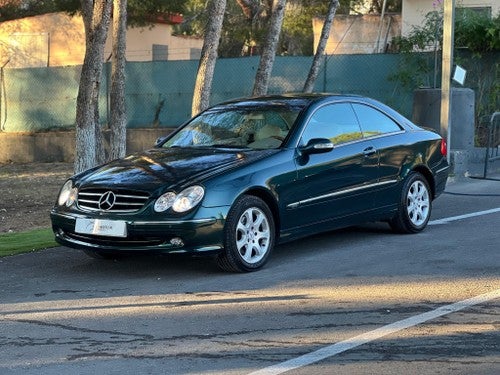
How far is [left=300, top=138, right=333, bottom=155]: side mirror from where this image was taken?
27.9 feet

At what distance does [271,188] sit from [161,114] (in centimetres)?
1539

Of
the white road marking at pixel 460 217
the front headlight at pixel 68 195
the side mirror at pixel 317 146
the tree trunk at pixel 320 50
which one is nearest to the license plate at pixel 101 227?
the front headlight at pixel 68 195

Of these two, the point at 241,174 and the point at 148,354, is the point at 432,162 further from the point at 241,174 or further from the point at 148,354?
the point at 148,354

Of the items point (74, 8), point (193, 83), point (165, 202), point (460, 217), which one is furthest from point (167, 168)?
point (74, 8)

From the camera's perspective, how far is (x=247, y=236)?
26.0 ft

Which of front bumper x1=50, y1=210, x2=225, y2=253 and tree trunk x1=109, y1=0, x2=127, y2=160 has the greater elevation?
tree trunk x1=109, y1=0, x2=127, y2=160

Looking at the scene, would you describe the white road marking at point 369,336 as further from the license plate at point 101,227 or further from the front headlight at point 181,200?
the license plate at point 101,227

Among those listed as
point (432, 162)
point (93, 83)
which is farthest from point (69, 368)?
point (93, 83)

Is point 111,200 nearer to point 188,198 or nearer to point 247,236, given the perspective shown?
point 188,198

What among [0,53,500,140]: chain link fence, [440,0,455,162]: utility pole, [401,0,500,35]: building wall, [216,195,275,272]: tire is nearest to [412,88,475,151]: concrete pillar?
[440,0,455,162]: utility pole

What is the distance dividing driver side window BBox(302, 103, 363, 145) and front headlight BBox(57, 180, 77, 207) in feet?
7.26

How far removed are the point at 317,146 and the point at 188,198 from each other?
152cm

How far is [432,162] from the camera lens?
1009 cm

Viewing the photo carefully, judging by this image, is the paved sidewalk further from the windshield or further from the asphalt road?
the windshield
